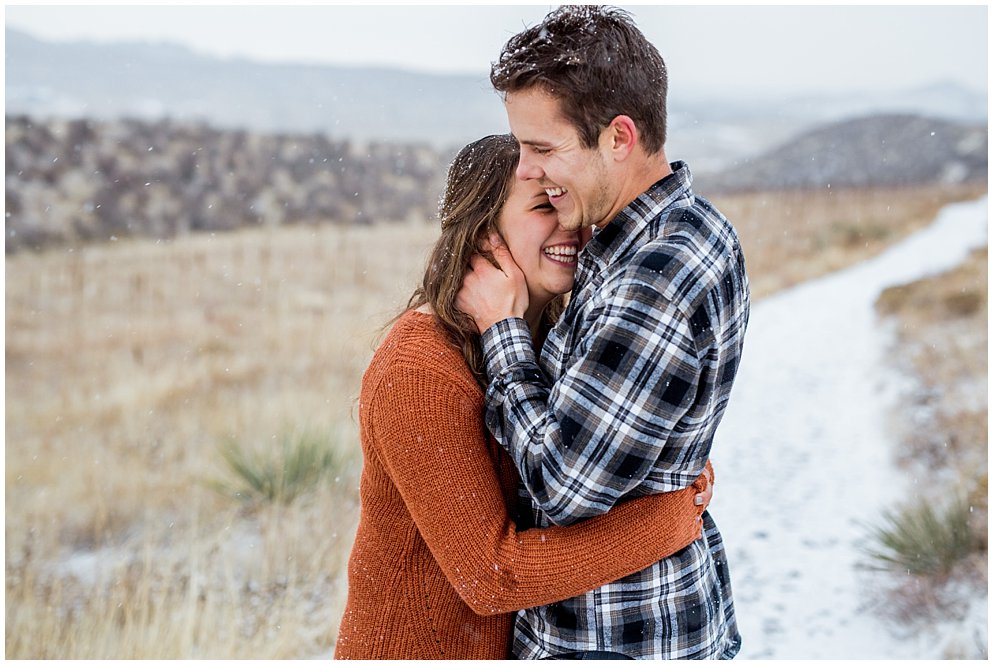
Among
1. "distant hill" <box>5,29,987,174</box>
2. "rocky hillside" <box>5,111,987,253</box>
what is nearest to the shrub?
"rocky hillside" <box>5,111,987,253</box>

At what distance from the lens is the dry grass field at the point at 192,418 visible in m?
4.55

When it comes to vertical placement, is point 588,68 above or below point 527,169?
above

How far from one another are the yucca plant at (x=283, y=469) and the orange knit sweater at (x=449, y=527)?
3.91m

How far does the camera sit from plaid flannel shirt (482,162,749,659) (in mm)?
1438

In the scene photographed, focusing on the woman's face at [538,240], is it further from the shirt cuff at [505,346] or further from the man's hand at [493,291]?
the shirt cuff at [505,346]

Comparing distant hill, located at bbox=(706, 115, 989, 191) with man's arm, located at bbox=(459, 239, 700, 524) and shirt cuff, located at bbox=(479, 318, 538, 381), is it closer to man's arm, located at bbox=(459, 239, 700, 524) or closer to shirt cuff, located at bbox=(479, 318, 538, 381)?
shirt cuff, located at bbox=(479, 318, 538, 381)

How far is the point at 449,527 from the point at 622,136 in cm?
81

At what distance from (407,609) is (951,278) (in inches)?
421

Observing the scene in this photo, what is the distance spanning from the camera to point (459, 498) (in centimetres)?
155

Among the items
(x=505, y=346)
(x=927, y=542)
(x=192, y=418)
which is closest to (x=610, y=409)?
(x=505, y=346)

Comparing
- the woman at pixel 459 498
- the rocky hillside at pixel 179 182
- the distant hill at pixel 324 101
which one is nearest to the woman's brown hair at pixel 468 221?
the woman at pixel 459 498

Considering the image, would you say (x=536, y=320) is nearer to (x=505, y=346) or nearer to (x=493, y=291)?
(x=493, y=291)

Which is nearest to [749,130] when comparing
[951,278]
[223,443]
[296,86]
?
[296,86]

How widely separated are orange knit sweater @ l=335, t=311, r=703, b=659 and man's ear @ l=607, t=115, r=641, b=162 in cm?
50
